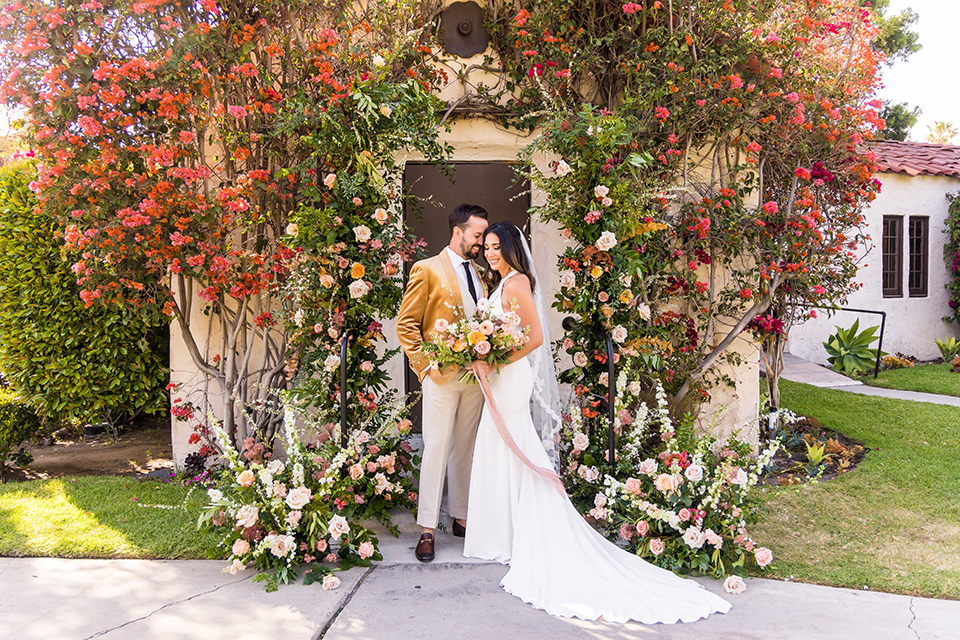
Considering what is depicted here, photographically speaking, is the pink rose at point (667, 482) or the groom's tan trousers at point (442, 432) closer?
the pink rose at point (667, 482)

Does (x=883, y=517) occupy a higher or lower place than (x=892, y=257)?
lower

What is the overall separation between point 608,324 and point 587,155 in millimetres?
1131

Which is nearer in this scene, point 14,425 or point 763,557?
point 763,557

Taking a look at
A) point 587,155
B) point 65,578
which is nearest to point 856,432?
point 587,155

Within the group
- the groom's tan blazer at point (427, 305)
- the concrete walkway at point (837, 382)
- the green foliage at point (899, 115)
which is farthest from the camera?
the green foliage at point (899, 115)

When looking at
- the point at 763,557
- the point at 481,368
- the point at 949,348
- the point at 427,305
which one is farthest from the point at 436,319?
the point at 949,348

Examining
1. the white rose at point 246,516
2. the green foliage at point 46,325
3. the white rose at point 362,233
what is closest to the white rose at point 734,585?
the white rose at point 246,516

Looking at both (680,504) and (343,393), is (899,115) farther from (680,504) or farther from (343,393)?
(343,393)

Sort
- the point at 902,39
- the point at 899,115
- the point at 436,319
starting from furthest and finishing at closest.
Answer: the point at 899,115 < the point at 902,39 < the point at 436,319

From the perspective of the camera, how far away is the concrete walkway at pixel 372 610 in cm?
281

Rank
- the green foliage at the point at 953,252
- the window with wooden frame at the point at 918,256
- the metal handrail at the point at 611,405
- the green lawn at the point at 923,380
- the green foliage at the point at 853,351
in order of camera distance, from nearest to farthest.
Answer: the metal handrail at the point at 611,405 < the green lawn at the point at 923,380 < the green foliage at the point at 853,351 < the green foliage at the point at 953,252 < the window with wooden frame at the point at 918,256

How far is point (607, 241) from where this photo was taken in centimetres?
403

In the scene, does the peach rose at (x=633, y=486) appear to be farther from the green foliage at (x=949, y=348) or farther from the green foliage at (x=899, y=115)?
the green foliage at (x=899, y=115)

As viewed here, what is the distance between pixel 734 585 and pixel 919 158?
10985mm
